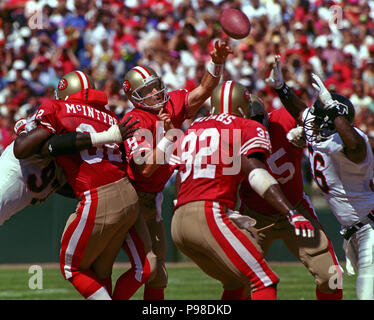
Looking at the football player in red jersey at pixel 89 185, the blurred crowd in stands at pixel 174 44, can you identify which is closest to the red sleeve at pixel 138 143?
the football player in red jersey at pixel 89 185

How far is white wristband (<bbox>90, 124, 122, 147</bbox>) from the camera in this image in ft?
16.8

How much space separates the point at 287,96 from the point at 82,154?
184cm

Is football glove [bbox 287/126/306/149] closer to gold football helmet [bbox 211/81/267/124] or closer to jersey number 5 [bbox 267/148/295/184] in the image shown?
jersey number 5 [bbox 267/148/295/184]

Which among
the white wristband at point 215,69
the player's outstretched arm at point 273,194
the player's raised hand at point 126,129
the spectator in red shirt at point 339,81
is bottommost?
the spectator in red shirt at point 339,81

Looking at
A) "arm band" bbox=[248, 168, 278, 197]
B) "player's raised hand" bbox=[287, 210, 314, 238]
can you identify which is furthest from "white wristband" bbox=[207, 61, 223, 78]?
"player's raised hand" bbox=[287, 210, 314, 238]

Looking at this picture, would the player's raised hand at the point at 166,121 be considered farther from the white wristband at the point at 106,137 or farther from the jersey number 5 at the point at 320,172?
the jersey number 5 at the point at 320,172

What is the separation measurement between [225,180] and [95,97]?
127 cm

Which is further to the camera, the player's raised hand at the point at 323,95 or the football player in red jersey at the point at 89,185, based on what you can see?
the player's raised hand at the point at 323,95

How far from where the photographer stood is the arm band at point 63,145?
507 cm

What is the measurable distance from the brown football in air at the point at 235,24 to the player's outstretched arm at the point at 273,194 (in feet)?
5.56

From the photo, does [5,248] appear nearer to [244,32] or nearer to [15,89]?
[15,89]

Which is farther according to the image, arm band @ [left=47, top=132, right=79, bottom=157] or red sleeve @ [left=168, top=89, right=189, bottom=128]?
red sleeve @ [left=168, top=89, right=189, bottom=128]

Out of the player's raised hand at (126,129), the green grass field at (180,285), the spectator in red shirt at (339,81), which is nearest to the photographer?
the player's raised hand at (126,129)

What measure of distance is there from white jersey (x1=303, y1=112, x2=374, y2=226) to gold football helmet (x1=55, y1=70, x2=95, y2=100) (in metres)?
1.81
